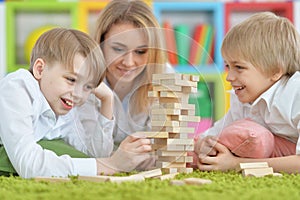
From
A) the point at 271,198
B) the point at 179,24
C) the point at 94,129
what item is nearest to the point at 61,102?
the point at 94,129

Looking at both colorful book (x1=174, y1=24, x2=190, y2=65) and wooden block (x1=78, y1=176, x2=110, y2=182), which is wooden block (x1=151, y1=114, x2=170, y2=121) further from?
wooden block (x1=78, y1=176, x2=110, y2=182)

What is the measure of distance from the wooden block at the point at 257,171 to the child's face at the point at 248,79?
31 centimetres

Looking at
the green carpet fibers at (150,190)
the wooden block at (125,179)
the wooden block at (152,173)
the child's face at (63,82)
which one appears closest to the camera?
the green carpet fibers at (150,190)

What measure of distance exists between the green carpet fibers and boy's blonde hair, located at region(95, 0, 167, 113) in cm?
31

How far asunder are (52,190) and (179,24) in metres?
2.37

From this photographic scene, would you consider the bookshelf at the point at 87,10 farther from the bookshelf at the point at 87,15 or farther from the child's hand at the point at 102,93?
the child's hand at the point at 102,93

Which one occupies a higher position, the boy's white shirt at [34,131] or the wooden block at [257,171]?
the boy's white shirt at [34,131]

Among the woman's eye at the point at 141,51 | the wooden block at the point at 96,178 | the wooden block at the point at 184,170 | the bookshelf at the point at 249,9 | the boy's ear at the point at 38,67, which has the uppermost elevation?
the bookshelf at the point at 249,9

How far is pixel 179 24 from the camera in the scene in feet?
10.4

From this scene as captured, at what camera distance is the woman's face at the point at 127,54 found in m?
1.33

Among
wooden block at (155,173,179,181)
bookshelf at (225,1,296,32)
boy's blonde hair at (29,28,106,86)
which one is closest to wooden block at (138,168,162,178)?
wooden block at (155,173,179,181)

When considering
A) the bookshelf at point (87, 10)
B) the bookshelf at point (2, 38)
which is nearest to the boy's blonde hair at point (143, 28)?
the bookshelf at point (87, 10)

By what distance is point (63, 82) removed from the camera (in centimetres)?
135

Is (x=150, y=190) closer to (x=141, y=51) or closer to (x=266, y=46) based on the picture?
(x=141, y=51)
